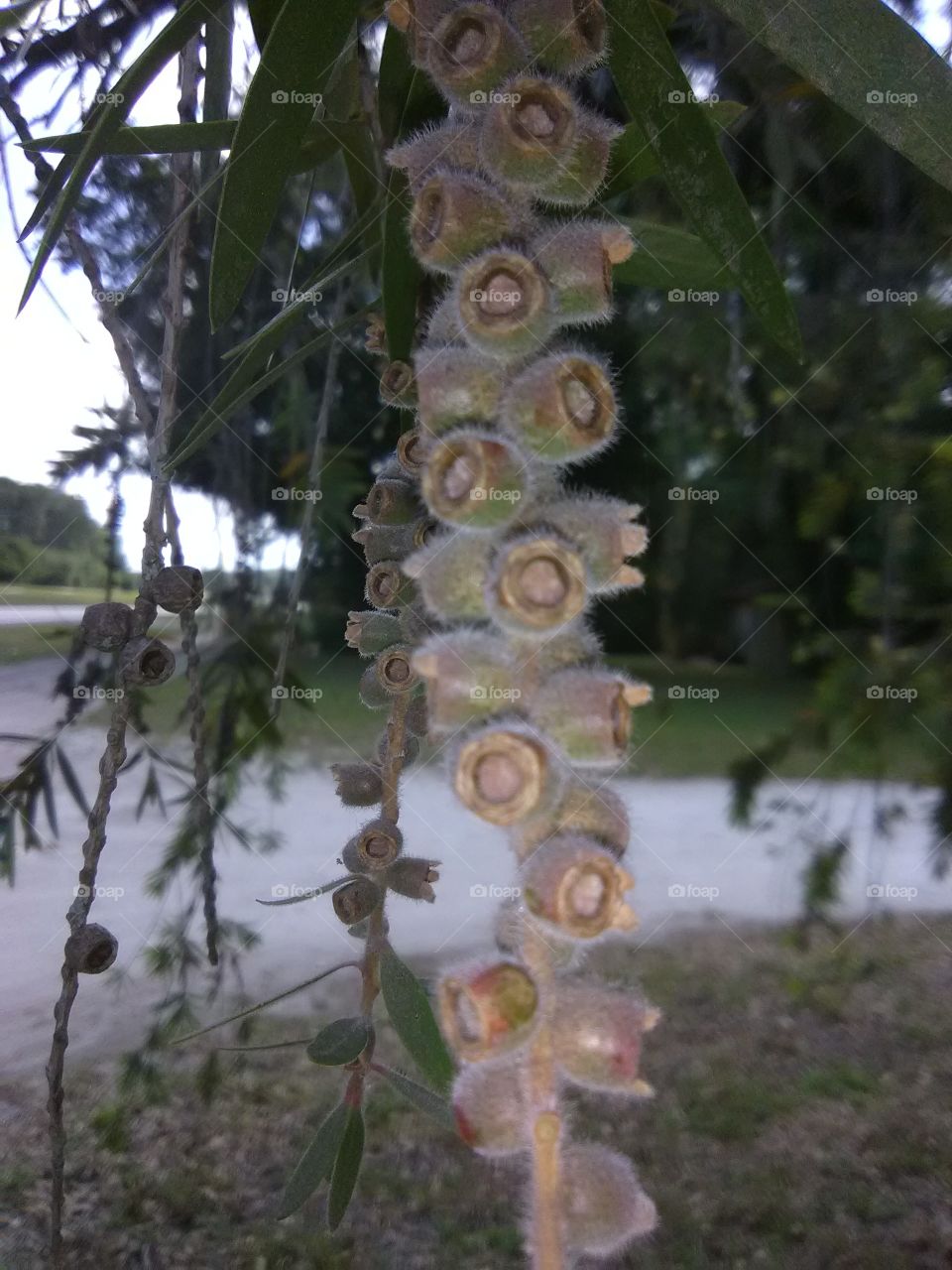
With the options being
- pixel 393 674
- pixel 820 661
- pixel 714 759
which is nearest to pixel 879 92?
pixel 393 674

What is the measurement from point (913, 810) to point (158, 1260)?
36.3 inches


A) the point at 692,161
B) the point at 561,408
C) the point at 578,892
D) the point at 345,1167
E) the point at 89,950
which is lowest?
the point at 345,1167

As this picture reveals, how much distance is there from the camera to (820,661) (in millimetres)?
1082

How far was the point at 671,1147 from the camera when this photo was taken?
1.03 meters

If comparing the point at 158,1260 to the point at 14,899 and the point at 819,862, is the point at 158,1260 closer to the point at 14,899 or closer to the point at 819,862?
the point at 14,899

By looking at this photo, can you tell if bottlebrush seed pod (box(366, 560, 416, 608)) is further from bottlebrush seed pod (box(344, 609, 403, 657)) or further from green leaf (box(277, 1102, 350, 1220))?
green leaf (box(277, 1102, 350, 1220))

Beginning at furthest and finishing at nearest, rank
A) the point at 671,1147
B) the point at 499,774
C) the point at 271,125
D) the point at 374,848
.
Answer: the point at 671,1147 < the point at 374,848 < the point at 271,125 < the point at 499,774

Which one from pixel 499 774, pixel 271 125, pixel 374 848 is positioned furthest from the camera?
pixel 374 848

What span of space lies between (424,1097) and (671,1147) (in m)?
0.70

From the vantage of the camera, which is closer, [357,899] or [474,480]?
[474,480]

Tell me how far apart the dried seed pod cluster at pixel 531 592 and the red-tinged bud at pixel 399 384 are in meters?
0.11

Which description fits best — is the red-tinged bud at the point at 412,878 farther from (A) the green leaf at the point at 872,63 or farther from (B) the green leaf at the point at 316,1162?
(A) the green leaf at the point at 872,63

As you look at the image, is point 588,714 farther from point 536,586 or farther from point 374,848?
point 374,848

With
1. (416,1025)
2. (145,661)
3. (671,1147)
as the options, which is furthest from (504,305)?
(671,1147)
